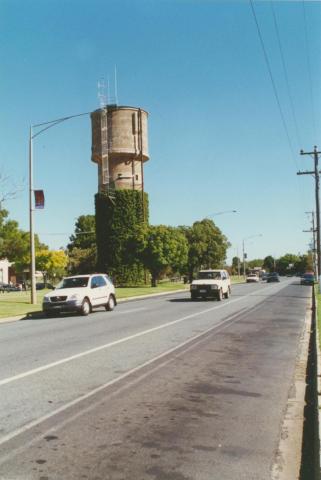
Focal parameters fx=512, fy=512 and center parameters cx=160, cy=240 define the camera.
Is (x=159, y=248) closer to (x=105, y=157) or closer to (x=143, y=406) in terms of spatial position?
(x=105, y=157)

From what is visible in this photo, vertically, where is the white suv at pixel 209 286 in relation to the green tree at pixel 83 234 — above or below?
below

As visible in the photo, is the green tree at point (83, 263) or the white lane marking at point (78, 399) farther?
the green tree at point (83, 263)

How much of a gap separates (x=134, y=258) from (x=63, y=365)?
45013 millimetres

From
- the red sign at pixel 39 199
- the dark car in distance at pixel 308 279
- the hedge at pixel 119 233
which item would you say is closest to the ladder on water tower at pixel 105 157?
the hedge at pixel 119 233

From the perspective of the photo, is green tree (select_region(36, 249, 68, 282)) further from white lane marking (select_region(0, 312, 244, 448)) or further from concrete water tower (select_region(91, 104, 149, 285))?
white lane marking (select_region(0, 312, 244, 448))

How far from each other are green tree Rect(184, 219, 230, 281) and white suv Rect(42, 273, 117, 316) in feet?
155

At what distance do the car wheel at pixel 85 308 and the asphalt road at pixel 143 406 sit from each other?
282 inches

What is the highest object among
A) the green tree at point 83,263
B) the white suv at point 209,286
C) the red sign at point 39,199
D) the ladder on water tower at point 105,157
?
the ladder on water tower at point 105,157

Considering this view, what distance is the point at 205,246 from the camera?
70062 millimetres

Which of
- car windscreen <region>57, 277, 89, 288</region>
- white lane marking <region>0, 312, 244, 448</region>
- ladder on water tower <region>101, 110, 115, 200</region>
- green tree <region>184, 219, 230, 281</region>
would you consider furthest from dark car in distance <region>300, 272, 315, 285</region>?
white lane marking <region>0, 312, 244, 448</region>

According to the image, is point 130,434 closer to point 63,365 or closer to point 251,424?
point 251,424

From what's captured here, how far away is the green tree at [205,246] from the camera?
6975 cm

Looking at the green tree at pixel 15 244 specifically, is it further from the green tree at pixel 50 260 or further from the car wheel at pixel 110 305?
the car wheel at pixel 110 305

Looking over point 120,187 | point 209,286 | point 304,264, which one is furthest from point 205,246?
point 304,264
